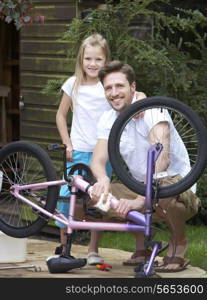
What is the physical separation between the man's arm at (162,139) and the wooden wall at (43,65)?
9.16 ft

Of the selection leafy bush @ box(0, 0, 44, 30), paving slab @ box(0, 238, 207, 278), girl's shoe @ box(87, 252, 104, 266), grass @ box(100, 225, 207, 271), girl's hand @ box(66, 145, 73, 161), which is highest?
leafy bush @ box(0, 0, 44, 30)

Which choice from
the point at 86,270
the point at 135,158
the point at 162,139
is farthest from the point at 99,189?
the point at 86,270

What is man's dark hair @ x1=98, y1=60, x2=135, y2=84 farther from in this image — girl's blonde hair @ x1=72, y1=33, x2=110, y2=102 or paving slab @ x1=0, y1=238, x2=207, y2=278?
paving slab @ x1=0, y1=238, x2=207, y2=278

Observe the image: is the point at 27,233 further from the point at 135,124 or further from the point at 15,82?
the point at 15,82

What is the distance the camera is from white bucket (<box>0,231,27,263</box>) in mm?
5648

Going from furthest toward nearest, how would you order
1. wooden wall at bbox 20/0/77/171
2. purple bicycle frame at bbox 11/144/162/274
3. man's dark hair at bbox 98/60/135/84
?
wooden wall at bbox 20/0/77/171
man's dark hair at bbox 98/60/135/84
purple bicycle frame at bbox 11/144/162/274

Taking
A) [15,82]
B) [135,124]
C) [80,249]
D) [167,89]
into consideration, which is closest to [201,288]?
[135,124]

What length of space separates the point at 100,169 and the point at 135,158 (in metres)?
0.23

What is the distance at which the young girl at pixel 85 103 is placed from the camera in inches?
226

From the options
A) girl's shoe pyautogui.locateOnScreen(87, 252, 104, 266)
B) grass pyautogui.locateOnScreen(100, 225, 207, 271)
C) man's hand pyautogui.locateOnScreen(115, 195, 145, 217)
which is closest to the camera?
man's hand pyautogui.locateOnScreen(115, 195, 145, 217)

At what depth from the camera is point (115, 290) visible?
4473 mm

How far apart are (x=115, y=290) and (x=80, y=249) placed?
1.87 metres

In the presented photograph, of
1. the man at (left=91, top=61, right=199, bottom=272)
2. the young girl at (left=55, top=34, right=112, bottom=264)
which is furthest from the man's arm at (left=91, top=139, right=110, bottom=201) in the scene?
the young girl at (left=55, top=34, right=112, bottom=264)

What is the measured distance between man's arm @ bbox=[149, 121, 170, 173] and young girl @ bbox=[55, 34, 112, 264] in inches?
32.7
